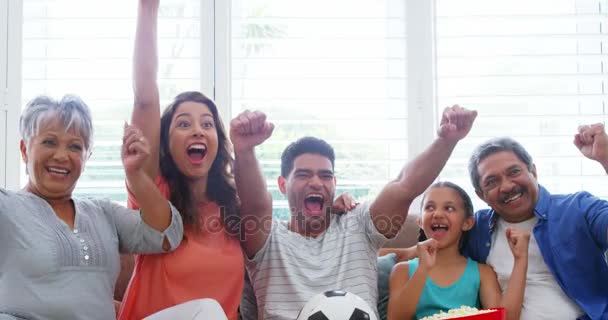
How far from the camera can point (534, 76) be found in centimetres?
266

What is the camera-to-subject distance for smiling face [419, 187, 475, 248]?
1.97m

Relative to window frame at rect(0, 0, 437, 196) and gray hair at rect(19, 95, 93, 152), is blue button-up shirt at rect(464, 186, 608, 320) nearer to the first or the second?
window frame at rect(0, 0, 437, 196)

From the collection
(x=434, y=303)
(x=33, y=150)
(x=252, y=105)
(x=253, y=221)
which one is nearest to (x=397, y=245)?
(x=434, y=303)

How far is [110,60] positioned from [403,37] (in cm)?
117

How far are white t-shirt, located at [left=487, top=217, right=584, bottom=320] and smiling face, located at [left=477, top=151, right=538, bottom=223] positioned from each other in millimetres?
70

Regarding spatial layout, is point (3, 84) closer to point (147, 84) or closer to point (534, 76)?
point (147, 84)

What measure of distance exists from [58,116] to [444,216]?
1.11 meters

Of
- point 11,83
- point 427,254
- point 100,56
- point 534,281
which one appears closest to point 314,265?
point 427,254

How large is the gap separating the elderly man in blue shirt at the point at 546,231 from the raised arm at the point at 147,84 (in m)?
0.98

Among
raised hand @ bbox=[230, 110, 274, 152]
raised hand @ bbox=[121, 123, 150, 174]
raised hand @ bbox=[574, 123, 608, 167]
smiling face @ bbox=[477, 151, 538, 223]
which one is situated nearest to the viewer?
raised hand @ bbox=[121, 123, 150, 174]

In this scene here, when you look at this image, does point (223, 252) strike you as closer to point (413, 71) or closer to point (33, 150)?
point (33, 150)

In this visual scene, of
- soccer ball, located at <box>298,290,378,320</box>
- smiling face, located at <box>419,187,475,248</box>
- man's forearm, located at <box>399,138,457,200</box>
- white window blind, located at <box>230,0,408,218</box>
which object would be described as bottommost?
soccer ball, located at <box>298,290,378,320</box>

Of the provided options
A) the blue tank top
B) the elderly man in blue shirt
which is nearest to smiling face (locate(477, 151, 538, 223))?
the elderly man in blue shirt

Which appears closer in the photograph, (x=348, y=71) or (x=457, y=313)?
(x=457, y=313)
